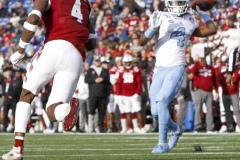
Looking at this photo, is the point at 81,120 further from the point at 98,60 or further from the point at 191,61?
the point at 191,61

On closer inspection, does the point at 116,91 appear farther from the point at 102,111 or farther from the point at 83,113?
the point at 83,113

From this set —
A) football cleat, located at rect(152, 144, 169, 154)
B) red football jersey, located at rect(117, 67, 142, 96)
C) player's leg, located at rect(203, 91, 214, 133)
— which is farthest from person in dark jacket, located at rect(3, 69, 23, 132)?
football cleat, located at rect(152, 144, 169, 154)

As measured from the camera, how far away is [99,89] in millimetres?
18250

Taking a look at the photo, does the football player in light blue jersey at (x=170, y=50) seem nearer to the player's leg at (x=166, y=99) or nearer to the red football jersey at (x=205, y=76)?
the player's leg at (x=166, y=99)

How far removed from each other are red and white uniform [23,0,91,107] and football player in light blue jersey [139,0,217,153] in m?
2.58

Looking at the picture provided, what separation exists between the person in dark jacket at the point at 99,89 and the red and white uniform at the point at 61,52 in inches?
430

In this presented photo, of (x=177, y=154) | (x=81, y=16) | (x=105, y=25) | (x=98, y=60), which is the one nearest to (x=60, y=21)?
(x=81, y=16)

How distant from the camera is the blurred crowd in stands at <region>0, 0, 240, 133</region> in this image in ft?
59.1

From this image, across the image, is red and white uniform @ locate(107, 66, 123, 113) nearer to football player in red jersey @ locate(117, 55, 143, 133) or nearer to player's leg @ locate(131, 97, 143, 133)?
football player in red jersey @ locate(117, 55, 143, 133)

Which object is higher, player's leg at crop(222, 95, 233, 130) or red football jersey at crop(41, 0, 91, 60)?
red football jersey at crop(41, 0, 91, 60)

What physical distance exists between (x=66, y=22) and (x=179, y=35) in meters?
3.12

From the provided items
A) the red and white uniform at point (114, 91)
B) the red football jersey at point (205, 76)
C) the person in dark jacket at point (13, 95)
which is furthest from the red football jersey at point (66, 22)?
the person in dark jacket at point (13, 95)

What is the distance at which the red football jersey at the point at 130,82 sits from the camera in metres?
18.1

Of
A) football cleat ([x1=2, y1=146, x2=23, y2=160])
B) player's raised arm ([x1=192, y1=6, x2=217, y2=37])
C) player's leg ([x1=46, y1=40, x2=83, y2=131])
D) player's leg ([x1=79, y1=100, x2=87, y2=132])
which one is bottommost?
player's leg ([x1=79, y1=100, x2=87, y2=132])
